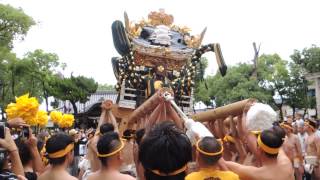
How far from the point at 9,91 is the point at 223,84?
17.4 meters

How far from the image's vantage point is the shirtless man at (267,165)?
3.59 m

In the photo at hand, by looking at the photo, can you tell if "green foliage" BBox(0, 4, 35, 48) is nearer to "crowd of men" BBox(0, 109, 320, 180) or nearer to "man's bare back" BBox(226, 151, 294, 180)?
"crowd of men" BBox(0, 109, 320, 180)

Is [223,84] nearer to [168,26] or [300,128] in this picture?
[168,26]

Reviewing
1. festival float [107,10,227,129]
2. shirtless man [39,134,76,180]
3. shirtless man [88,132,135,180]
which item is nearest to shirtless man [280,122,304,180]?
festival float [107,10,227,129]

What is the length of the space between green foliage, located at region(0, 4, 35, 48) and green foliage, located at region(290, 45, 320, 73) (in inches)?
779

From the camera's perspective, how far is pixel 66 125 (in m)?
11.2

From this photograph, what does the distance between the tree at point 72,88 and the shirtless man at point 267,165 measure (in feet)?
92.5

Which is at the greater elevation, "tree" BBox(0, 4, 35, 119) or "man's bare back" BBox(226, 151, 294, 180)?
"tree" BBox(0, 4, 35, 119)

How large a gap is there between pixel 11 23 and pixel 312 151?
74.6 ft

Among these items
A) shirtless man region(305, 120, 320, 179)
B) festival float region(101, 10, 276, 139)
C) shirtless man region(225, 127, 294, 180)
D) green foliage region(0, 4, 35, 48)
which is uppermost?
green foliage region(0, 4, 35, 48)

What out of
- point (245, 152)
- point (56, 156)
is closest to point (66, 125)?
point (245, 152)

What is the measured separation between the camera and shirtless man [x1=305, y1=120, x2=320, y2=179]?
8680mm

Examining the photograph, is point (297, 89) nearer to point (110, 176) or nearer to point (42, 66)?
point (42, 66)

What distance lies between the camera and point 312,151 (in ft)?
30.3
